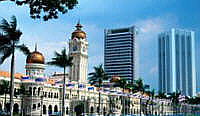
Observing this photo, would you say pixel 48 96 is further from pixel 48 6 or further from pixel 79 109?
pixel 48 6

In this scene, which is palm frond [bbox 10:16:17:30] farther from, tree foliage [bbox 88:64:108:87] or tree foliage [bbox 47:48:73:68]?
tree foliage [bbox 88:64:108:87]

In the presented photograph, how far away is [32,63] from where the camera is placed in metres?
92.1

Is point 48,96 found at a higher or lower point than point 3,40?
lower

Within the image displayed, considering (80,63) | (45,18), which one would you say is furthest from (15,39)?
(80,63)

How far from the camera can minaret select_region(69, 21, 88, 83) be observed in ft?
409

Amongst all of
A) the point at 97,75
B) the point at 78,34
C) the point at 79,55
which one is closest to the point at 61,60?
the point at 97,75

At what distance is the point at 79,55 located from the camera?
124562mm

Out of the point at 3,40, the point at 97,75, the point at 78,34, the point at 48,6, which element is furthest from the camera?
the point at 78,34

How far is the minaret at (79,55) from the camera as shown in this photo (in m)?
125

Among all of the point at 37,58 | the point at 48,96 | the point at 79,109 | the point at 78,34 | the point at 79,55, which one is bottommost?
the point at 79,109

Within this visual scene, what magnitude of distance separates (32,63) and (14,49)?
206 feet

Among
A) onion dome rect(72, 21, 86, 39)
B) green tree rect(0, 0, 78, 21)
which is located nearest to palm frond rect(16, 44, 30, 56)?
green tree rect(0, 0, 78, 21)

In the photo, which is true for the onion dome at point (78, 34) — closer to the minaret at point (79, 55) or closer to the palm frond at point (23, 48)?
the minaret at point (79, 55)

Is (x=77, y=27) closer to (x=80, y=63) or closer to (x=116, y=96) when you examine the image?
(x=80, y=63)
